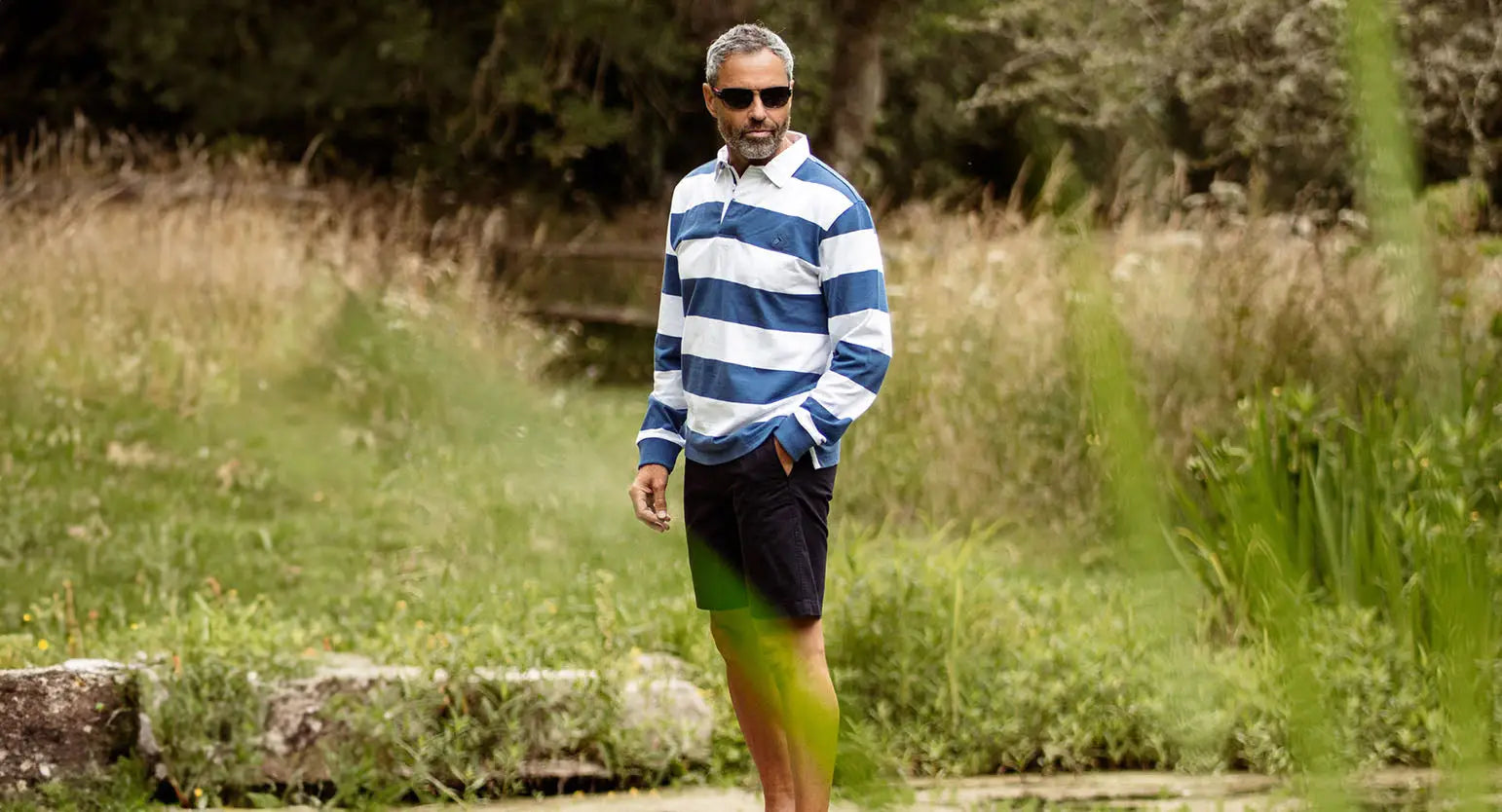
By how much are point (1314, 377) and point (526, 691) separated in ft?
12.4

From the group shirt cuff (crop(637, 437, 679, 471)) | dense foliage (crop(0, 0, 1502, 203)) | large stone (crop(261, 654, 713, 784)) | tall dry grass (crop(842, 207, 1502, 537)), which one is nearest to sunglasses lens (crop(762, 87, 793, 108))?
shirt cuff (crop(637, 437, 679, 471))

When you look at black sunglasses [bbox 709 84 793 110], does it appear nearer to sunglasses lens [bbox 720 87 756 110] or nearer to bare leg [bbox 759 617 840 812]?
sunglasses lens [bbox 720 87 756 110]

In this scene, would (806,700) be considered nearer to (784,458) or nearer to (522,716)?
(784,458)

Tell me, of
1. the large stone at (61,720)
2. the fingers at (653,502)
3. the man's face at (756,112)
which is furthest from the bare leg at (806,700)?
the large stone at (61,720)

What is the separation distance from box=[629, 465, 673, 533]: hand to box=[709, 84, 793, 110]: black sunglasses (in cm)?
78

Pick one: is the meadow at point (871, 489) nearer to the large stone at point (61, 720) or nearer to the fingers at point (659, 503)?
the large stone at point (61, 720)

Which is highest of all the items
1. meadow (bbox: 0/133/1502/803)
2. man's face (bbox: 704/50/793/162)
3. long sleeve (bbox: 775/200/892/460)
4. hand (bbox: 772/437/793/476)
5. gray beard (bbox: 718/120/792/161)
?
man's face (bbox: 704/50/793/162)

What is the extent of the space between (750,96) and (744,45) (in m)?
0.10

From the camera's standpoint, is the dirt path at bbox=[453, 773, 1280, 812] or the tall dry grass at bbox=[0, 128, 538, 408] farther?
the tall dry grass at bbox=[0, 128, 538, 408]

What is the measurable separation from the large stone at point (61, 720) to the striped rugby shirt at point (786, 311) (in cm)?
181

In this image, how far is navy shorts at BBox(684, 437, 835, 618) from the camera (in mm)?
3082

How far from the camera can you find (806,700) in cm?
309

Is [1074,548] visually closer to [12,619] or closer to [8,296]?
[12,619]

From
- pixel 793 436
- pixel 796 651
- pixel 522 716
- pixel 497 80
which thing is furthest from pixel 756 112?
pixel 497 80
